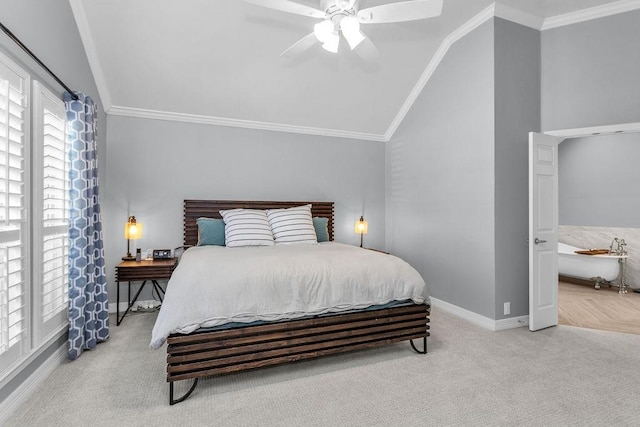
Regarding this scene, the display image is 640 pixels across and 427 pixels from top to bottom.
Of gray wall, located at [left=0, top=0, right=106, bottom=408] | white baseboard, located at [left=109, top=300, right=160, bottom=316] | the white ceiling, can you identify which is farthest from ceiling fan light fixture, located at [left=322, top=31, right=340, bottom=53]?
white baseboard, located at [left=109, top=300, right=160, bottom=316]

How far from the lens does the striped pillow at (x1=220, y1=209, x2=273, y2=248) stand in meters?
3.70

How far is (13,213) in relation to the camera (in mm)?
1983

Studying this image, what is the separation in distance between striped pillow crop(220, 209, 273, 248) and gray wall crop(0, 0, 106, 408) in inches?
67.3

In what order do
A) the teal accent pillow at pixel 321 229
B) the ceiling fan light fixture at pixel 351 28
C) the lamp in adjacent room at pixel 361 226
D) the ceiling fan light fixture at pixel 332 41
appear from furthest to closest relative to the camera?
the lamp in adjacent room at pixel 361 226, the teal accent pillow at pixel 321 229, the ceiling fan light fixture at pixel 332 41, the ceiling fan light fixture at pixel 351 28

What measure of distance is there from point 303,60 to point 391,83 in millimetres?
1254

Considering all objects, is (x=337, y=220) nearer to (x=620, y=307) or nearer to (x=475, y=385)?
(x=475, y=385)

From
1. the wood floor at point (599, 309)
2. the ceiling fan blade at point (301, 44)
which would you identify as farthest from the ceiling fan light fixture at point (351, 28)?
the wood floor at point (599, 309)

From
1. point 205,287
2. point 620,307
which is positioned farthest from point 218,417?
point 620,307

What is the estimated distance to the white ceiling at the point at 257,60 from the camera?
10.3 feet

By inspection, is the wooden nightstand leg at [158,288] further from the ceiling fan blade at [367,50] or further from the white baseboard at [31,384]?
the ceiling fan blade at [367,50]

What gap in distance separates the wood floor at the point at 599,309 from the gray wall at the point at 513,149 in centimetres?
78

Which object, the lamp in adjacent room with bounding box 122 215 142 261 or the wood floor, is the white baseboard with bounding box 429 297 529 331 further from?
the lamp in adjacent room with bounding box 122 215 142 261

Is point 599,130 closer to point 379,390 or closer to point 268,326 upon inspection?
point 379,390

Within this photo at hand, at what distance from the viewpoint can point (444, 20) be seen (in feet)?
11.5
